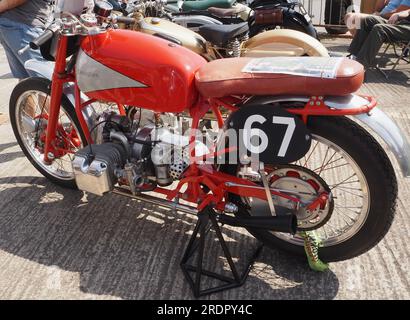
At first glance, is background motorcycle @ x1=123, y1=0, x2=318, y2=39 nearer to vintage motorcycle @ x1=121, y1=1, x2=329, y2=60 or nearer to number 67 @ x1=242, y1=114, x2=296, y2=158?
vintage motorcycle @ x1=121, y1=1, x2=329, y2=60

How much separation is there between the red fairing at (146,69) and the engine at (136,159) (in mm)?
229

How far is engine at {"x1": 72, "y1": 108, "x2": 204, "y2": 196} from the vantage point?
2.39 m

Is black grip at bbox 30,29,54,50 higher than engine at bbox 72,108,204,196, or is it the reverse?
black grip at bbox 30,29,54,50

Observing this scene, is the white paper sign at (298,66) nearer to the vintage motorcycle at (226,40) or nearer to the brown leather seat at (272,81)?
the brown leather seat at (272,81)

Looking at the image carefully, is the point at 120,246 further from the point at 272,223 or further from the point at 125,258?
the point at 272,223

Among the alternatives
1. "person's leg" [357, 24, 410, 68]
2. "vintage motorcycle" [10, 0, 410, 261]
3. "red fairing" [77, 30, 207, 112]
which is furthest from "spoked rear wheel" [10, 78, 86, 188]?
"person's leg" [357, 24, 410, 68]

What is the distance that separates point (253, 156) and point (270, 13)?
324 centimetres

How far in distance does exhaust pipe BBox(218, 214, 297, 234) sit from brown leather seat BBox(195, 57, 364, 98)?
0.60 meters

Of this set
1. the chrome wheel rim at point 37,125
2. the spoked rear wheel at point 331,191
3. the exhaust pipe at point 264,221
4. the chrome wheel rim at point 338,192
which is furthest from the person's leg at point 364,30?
the exhaust pipe at point 264,221

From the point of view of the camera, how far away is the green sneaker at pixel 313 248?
2207 millimetres

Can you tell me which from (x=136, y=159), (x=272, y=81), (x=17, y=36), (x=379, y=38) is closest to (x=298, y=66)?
(x=272, y=81)

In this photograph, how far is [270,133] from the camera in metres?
2.00
